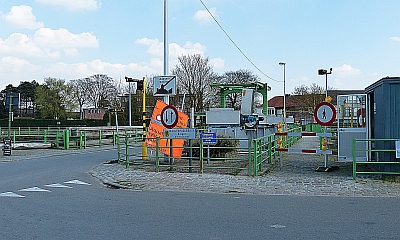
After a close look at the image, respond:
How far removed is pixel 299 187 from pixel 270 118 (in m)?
19.5

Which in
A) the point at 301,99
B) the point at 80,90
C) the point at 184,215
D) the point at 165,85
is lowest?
the point at 184,215

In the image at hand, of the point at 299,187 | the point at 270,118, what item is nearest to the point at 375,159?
the point at 299,187

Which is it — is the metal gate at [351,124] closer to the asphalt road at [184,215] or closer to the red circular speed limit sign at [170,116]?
the asphalt road at [184,215]

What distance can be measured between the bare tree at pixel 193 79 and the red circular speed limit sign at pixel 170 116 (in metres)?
36.3

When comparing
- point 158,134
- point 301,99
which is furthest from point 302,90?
point 158,134

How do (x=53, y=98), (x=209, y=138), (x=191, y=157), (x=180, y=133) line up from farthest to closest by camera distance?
1. (x=53, y=98)
2. (x=180, y=133)
3. (x=209, y=138)
4. (x=191, y=157)

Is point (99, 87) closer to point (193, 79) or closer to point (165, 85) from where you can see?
point (193, 79)

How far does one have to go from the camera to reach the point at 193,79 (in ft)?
168

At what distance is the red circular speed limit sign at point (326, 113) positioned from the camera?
13046 mm

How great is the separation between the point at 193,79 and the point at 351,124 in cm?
3751

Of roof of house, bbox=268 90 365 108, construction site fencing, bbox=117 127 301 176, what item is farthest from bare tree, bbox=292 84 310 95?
construction site fencing, bbox=117 127 301 176

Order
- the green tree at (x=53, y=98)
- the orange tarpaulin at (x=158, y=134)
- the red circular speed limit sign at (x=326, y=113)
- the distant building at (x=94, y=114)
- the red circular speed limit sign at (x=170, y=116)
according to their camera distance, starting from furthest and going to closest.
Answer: the distant building at (x=94, y=114) → the green tree at (x=53, y=98) → the orange tarpaulin at (x=158, y=134) → the red circular speed limit sign at (x=170, y=116) → the red circular speed limit sign at (x=326, y=113)

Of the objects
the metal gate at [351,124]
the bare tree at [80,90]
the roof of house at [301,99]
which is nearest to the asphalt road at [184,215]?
the metal gate at [351,124]

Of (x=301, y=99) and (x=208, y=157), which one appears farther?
(x=301, y=99)
